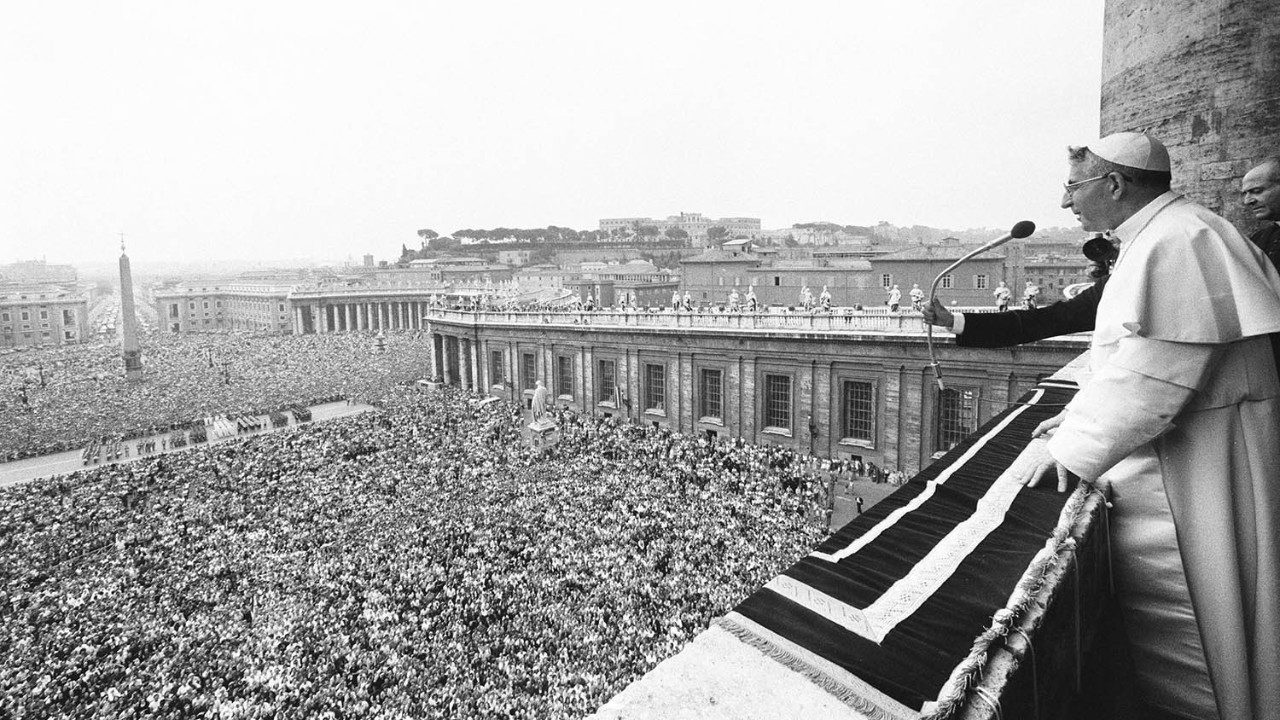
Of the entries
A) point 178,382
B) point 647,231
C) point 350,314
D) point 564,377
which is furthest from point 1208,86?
point 647,231

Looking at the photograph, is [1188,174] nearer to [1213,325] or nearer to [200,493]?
[1213,325]

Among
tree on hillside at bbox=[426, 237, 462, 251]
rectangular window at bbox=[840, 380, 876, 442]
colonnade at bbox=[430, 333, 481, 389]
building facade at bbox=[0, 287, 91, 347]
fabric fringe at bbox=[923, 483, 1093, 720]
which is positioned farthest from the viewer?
tree on hillside at bbox=[426, 237, 462, 251]

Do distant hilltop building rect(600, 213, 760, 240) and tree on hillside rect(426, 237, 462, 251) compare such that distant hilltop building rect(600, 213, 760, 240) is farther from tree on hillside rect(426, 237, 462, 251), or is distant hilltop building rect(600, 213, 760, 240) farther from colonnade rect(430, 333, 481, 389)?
colonnade rect(430, 333, 481, 389)

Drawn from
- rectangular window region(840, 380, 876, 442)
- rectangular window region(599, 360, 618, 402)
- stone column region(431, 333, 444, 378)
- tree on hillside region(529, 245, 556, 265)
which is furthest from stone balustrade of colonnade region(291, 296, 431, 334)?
rectangular window region(840, 380, 876, 442)

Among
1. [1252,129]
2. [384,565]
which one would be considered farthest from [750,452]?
[1252,129]

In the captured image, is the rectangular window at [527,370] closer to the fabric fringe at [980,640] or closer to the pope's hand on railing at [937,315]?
the pope's hand on railing at [937,315]
